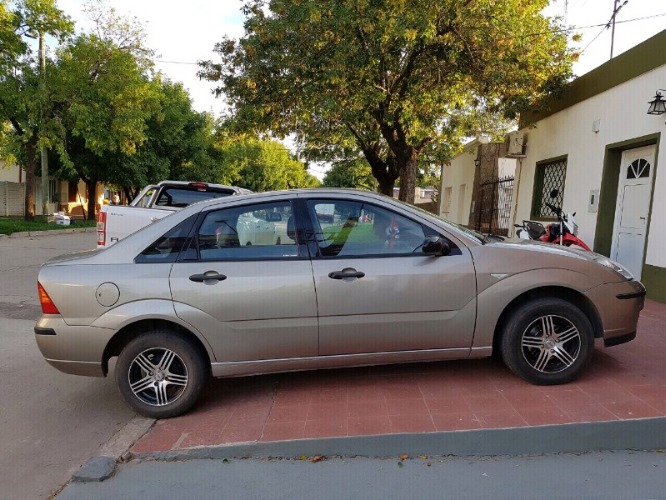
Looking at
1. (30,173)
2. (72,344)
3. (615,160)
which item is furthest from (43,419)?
(30,173)

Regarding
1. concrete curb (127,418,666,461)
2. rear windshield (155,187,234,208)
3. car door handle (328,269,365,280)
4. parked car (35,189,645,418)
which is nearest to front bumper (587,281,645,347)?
parked car (35,189,645,418)

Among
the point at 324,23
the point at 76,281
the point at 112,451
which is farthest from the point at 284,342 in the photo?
the point at 324,23

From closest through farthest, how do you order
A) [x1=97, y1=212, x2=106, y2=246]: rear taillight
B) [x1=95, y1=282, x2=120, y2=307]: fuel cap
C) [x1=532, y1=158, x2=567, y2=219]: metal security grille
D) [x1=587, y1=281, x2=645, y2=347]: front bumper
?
[x1=95, y1=282, x2=120, y2=307]: fuel cap < [x1=587, y1=281, x2=645, y2=347]: front bumper < [x1=97, y1=212, x2=106, y2=246]: rear taillight < [x1=532, y1=158, x2=567, y2=219]: metal security grille

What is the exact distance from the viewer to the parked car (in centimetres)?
363

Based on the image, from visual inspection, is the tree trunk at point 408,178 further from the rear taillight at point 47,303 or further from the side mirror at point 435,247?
the rear taillight at point 47,303

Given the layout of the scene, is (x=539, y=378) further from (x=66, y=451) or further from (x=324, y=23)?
(x=324, y=23)

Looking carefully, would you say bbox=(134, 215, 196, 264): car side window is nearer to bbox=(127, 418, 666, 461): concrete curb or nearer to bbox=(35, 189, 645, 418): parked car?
bbox=(35, 189, 645, 418): parked car

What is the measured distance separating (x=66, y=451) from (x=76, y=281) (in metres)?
1.19

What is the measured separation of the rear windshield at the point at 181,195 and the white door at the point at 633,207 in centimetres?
637

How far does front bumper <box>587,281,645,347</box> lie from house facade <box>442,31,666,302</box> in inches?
145

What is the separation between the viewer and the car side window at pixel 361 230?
3.79 m

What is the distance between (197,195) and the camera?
8.20 m

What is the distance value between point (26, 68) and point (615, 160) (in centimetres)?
1886

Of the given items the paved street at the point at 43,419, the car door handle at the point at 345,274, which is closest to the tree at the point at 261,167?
the paved street at the point at 43,419
